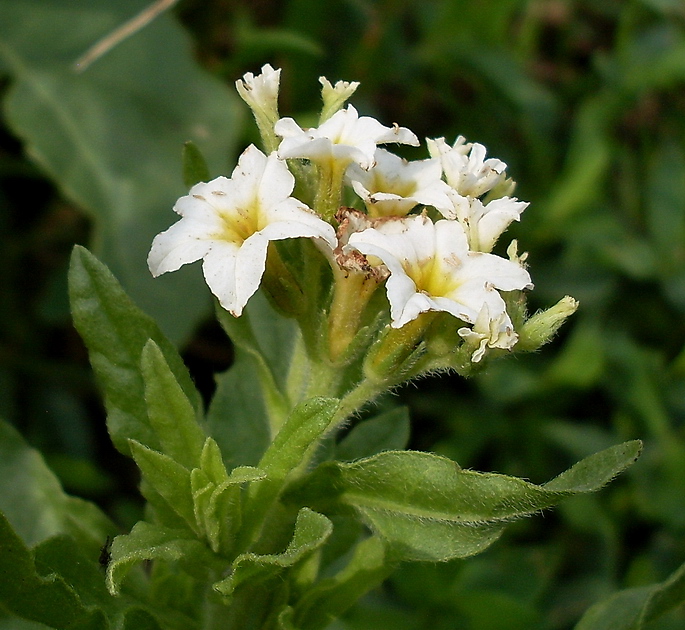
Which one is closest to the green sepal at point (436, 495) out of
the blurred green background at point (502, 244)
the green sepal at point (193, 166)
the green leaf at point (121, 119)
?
the green sepal at point (193, 166)

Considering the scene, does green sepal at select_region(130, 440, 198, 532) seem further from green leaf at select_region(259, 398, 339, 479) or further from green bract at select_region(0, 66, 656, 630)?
green leaf at select_region(259, 398, 339, 479)

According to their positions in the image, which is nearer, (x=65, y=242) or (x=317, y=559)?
(x=317, y=559)

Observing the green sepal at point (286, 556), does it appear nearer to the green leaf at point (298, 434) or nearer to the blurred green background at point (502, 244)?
the green leaf at point (298, 434)

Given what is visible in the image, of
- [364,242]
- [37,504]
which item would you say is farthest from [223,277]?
[37,504]

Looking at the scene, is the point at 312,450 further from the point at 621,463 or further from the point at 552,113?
the point at 552,113

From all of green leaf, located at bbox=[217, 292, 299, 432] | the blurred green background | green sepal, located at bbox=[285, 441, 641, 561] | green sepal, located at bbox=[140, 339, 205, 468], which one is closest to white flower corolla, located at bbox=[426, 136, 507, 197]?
green leaf, located at bbox=[217, 292, 299, 432]

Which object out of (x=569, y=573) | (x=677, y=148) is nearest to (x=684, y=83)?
(x=677, y=148)

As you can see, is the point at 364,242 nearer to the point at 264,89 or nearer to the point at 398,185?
the point at 398,185
